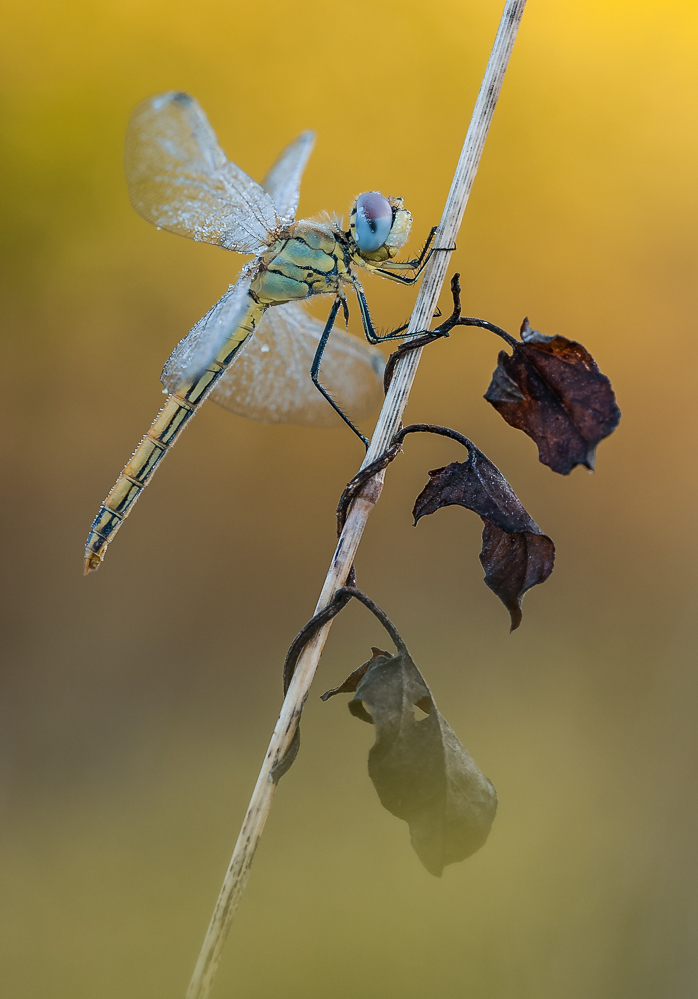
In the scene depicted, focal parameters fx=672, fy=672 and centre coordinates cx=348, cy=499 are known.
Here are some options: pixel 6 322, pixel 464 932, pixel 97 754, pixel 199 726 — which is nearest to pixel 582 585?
pixel 464 932

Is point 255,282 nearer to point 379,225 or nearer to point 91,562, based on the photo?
point 379,225

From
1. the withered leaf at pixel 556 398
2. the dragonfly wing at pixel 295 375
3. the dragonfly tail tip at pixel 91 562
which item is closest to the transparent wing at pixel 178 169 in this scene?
the dragonfly wing at pixel 295 375

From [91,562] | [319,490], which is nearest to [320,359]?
[91,562]

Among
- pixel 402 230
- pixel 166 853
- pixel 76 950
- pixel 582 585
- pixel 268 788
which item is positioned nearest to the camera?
pixel 268 788

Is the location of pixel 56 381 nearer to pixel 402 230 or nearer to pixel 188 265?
pixel 188 265

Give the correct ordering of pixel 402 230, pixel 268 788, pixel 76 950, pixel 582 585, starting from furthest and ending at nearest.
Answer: pixel 582 585, pixel 76 950, pixel 402 230, pixel 268 788
